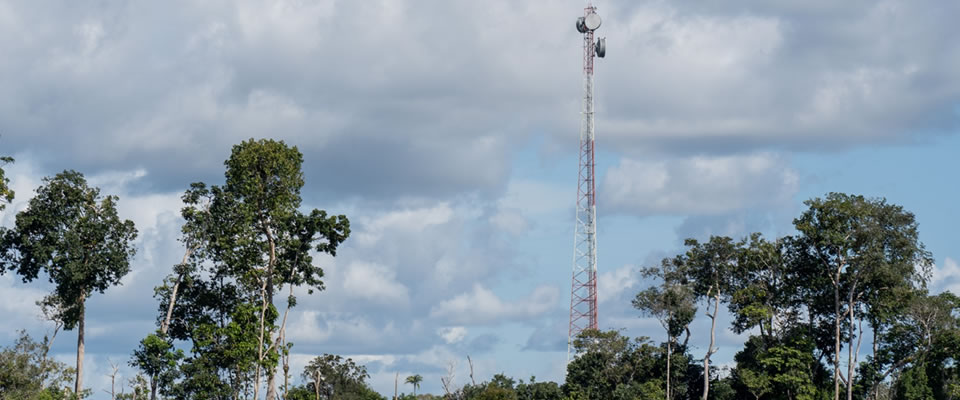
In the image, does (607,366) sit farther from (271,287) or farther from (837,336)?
(271,287)

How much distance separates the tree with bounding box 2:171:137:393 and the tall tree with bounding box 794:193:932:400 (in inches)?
1581

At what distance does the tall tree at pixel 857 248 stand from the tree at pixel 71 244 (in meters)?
40.1

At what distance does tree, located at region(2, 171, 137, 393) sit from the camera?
54.8 metres

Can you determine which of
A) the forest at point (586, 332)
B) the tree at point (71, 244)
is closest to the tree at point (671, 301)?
the forest at point (586, 332)

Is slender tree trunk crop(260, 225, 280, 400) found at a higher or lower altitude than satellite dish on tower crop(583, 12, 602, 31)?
lower

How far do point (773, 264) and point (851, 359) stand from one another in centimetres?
805

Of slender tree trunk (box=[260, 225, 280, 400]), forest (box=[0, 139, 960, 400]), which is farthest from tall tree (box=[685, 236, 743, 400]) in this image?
slender tree trunk (box=[260, 225, 280, 400])

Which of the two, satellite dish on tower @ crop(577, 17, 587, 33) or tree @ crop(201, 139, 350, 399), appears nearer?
tree @ crop(201, 139, 350, 399)

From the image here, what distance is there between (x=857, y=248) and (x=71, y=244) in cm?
4401

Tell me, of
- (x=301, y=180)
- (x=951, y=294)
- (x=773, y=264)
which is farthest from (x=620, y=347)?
(x=301, y=180)

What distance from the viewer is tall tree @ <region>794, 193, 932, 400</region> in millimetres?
63719

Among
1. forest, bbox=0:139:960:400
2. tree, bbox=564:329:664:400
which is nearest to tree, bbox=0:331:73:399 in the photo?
forest, bbox=0:139:960:400

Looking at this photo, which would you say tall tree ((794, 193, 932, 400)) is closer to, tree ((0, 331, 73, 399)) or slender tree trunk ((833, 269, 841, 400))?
slender tree trunk ((833, 269, 841, 400))

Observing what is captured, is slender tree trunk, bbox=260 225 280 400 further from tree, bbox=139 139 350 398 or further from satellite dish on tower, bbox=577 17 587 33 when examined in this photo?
satellite dish on tower, bbox=577 17 587 33
